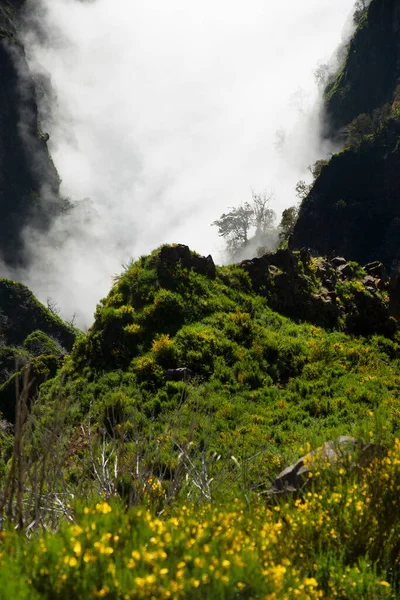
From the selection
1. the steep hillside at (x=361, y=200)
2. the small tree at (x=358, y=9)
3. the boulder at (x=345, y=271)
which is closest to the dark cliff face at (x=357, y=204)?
the steep hillside at (x=361, y=200)

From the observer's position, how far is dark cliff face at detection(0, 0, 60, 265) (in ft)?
258

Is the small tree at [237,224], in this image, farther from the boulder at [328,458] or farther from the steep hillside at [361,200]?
the boulder at [328,458]

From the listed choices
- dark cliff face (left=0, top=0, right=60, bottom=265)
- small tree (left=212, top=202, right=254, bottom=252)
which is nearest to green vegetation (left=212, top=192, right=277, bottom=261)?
small tree (left=212, top=202, right=254, bottom=252)

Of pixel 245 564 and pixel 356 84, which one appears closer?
pixel 245 564

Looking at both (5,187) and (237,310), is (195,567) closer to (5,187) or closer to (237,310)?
(237,310)

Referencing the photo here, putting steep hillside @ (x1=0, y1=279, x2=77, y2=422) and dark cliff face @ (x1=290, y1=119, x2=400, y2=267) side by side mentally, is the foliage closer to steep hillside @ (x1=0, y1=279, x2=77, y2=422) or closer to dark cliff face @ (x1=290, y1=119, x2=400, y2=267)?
steep hillside @ (x1=0, y1=279, x2=77, y2=422)

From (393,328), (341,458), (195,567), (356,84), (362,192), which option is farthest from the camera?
(356,84)

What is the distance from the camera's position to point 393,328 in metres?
16.9

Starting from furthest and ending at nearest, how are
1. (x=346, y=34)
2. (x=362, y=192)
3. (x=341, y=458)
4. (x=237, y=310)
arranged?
1. (x=346, y=34)
2. (x=362, y=192)
3. (x=237, y=310)
4. (x=341, y=458)

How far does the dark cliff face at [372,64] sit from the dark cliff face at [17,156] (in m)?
57.3

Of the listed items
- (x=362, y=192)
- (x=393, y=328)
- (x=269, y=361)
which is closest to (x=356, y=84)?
(x=362, y=192)

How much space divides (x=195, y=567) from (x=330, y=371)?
11126mm

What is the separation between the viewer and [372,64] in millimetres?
70938

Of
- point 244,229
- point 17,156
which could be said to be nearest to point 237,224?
point 244,229
